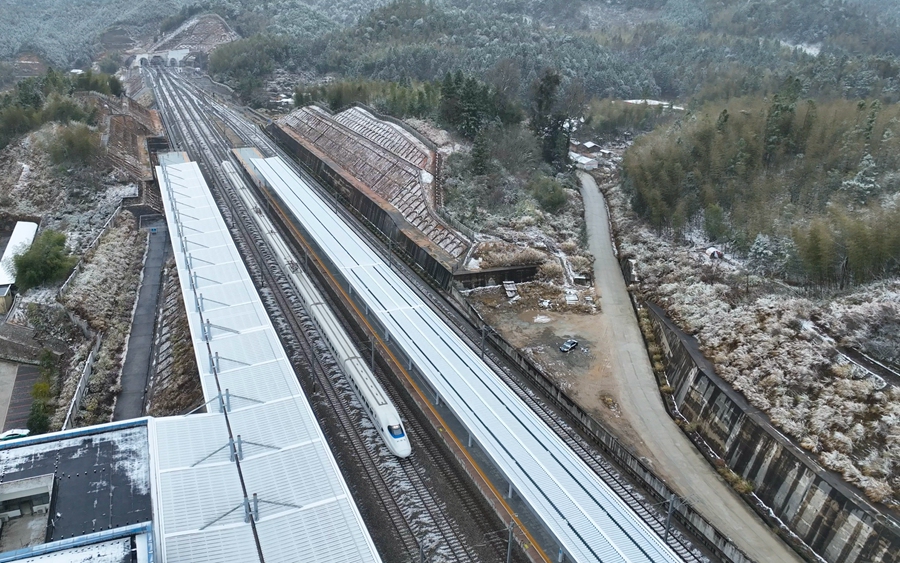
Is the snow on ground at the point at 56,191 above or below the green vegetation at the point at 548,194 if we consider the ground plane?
below

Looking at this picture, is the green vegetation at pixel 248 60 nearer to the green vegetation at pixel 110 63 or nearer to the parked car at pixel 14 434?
the green vegetation at pixel 110 63

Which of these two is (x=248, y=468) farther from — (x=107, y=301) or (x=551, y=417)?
(x=107, y=301)

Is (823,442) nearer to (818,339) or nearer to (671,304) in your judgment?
(818,339)

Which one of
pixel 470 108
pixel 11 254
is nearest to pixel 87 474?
pixel 11 254

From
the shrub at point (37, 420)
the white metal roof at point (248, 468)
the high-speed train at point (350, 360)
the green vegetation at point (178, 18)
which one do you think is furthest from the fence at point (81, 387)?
the green vegetation at point (178, 18)

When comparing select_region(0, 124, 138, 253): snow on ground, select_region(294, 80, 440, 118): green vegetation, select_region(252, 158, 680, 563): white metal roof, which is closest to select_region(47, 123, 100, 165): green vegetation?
select_region(0, 124, 138, 253): snow on ground

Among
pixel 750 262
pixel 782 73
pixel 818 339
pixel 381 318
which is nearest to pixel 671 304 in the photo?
pixel 750 262
